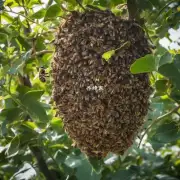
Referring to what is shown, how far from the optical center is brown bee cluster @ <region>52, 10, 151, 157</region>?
128cm

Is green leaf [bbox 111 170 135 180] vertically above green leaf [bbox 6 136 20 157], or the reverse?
green leaf [bbox 6 136 20 157]

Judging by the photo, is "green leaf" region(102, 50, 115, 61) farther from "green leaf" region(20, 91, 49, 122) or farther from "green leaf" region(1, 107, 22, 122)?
"green leaf" region(1, 107, 22, 122)

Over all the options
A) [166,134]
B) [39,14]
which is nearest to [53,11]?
[39,14]

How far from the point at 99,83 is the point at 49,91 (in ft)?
2.09

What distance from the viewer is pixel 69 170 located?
180cm

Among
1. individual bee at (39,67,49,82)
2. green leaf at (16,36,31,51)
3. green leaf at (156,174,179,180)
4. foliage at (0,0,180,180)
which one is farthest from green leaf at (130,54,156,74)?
green leaf at (156,174,179,180)

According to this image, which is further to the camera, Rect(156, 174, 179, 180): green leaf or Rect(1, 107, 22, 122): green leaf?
Rect(156, 174, 179, 180): green leaf

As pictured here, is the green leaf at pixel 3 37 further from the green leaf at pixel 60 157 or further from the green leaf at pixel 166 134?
the green leaf at pixel 166 134

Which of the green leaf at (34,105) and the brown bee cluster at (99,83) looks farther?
the green leaf at (34,105)

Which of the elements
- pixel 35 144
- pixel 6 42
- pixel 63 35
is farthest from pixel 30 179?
pixel 63 35

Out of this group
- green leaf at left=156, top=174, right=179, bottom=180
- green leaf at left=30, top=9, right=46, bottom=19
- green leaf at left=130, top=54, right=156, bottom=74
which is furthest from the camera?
green leaf at left=156, top=174, right=179, bottom=180

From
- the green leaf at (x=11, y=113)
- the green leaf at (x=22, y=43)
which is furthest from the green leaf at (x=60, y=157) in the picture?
the green leaf at (x=22, y=43)

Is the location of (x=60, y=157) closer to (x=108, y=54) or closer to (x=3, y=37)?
(x=3, y=37)

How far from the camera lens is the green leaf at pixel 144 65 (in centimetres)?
124
